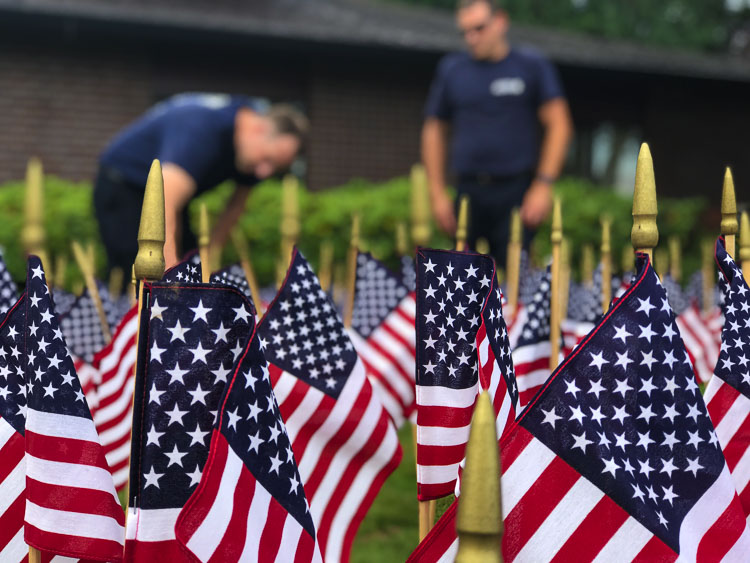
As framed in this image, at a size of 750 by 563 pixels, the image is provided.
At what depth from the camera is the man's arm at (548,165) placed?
18.0 ft

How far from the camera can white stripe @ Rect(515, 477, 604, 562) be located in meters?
1.72

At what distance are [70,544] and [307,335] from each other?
1027 millimetres

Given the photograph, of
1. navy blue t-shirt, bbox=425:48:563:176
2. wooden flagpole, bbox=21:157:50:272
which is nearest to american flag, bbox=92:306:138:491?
wooden flagpole, bbox=21:157:50:272

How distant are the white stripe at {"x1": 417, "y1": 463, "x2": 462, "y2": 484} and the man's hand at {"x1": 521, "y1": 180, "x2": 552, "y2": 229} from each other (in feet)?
11.2

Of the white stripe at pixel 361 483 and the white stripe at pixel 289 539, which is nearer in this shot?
the white stripe at pixel 289 539

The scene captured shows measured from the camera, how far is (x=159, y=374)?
1701 millimetres

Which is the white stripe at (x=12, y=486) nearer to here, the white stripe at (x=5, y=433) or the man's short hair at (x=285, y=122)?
the white stripe at (x=5, y=433)

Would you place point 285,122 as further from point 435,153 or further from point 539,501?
point 539,501

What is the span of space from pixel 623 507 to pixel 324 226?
853 cm

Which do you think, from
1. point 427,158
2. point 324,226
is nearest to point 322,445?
point 427,158

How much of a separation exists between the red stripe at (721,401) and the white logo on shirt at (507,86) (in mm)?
3638

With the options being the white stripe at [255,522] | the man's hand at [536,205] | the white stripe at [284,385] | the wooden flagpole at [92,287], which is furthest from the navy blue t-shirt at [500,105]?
the white stripe at [255,522]

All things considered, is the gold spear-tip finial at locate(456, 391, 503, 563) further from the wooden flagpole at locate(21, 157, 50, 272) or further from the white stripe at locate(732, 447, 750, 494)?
the wooden flagpole at locate(21, 157, 50, 272)

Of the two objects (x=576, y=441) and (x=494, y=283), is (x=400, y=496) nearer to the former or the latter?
(x=494, y=283)
